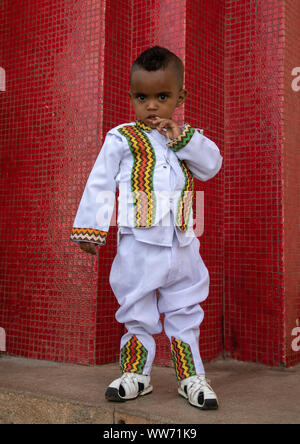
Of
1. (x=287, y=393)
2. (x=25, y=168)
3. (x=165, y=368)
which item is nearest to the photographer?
(x=287, y=393)

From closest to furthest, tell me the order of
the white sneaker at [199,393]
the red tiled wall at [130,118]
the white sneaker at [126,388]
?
the white sneaker at [199,393] → the white sneaker at [126,388] → the red tiled wall at [130,118]

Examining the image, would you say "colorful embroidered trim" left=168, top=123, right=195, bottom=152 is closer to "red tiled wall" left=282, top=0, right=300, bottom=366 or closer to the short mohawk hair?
the short mohawk hair

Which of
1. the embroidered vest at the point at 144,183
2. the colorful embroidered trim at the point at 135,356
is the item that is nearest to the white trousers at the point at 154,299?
the colorful embroidered trim at the point at 135,356

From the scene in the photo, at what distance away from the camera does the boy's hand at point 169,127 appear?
211 cm

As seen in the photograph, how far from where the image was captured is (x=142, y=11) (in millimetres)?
3271

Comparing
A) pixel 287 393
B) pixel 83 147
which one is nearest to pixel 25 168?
pixel 83 147

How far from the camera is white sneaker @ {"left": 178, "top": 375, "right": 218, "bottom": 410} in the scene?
6.60 ft

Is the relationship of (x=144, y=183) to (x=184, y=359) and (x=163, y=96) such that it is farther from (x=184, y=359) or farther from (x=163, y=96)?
(x=184, y=359)

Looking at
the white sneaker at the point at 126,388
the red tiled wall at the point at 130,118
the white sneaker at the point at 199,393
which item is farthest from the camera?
the red tiled wall at the point at 130,118

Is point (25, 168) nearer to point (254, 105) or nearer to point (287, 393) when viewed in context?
A: point (254, 105)

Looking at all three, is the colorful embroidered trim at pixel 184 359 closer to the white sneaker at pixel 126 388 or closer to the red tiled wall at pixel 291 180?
the white sneaker at pixel 126 388
